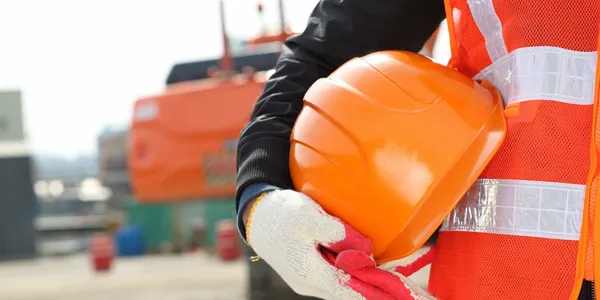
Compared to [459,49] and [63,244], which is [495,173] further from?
[63,244]

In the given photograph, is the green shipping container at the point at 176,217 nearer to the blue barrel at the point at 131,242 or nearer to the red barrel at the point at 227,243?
the blue barrel at the point at 131,242

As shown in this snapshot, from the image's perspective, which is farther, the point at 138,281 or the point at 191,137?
the point at 191,137

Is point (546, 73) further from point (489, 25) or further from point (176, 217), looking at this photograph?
point (176, 217)

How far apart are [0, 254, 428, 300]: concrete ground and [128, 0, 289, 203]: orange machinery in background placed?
1.25m

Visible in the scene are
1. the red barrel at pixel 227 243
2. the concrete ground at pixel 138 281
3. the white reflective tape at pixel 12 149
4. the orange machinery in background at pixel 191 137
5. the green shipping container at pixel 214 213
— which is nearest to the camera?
the concrete ground at pixel 138 281

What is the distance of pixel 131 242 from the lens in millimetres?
17281

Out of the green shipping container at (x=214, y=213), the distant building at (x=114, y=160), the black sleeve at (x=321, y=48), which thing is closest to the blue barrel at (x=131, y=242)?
the green shipping container at (x=214, y=213)

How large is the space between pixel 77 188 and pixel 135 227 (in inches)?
522

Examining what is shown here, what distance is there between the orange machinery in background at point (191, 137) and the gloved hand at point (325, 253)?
461 inches

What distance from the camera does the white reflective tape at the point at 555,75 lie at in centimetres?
132

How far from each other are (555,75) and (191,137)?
515 inches

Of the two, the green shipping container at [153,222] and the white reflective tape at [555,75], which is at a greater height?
the white reflective tape at [555,75]

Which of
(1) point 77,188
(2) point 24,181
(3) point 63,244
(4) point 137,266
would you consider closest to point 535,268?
(4) point 137,266

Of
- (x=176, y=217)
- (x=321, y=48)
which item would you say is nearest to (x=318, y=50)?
(x=321, y=48)
